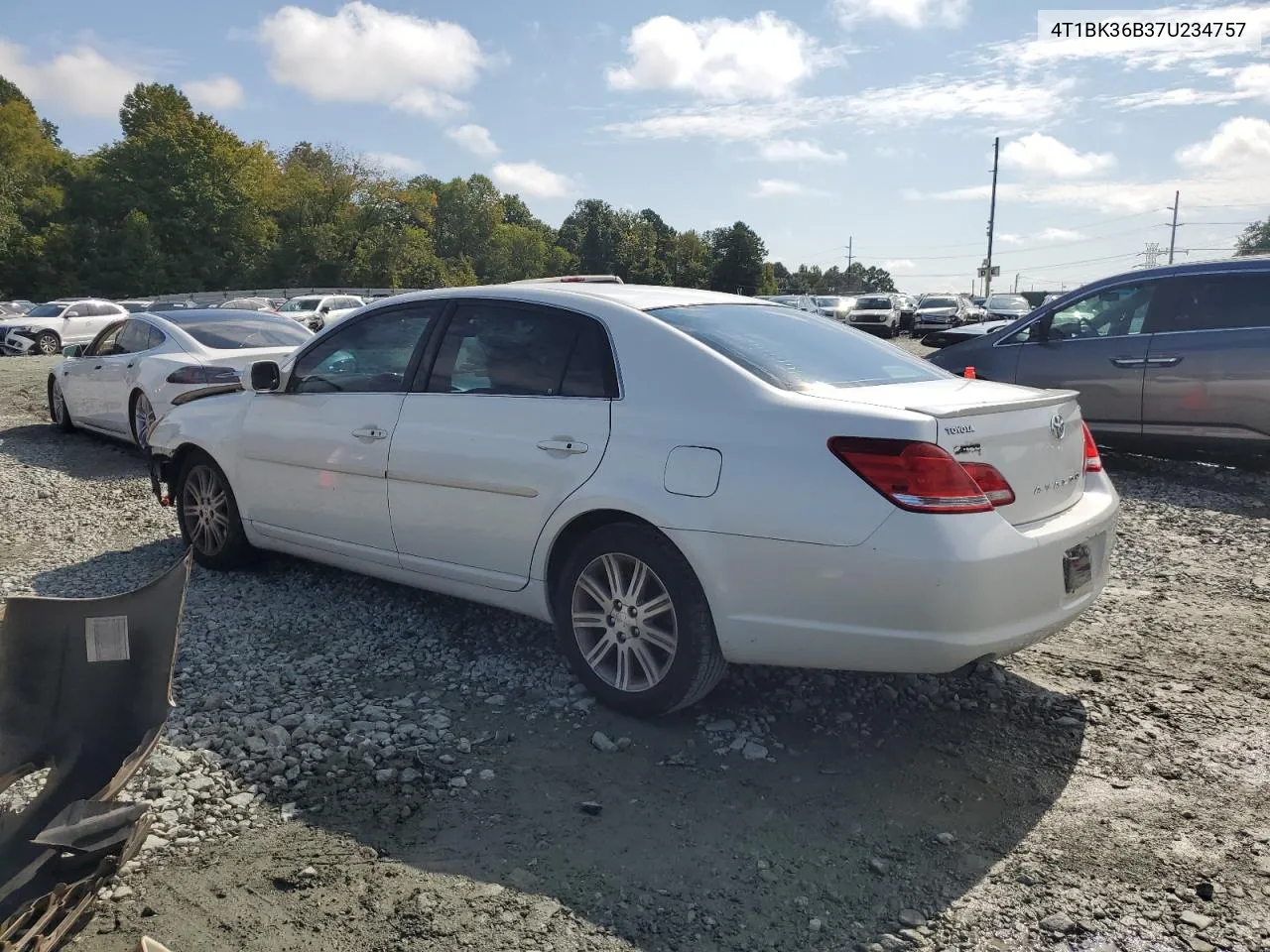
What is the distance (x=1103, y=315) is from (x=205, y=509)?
7386 mm

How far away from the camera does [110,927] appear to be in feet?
8.90

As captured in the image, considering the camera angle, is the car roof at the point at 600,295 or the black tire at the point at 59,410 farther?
the black tire at the point at 59,410

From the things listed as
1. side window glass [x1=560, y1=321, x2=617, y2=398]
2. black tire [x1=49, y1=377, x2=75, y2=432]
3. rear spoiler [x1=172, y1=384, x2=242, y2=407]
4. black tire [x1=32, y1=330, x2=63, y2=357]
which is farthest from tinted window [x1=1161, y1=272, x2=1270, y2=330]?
black tire [x1=32, y1=330, x2=63, y2=357]

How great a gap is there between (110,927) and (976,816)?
99.6 inches

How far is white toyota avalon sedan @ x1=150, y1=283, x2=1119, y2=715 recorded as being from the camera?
3305 mm

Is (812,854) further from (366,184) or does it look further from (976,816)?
(366,184)

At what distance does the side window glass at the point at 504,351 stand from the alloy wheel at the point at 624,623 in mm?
809

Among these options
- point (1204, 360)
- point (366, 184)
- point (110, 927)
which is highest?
point (366, 184)

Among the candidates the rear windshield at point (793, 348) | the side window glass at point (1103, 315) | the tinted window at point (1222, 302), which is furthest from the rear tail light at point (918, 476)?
the side window glass at point (1103, 315)

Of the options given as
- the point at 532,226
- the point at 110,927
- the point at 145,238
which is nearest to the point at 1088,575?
the point at 110,927

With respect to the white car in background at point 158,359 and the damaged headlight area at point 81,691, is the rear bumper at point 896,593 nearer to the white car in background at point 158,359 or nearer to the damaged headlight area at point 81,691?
the damaged headlight area at point 81,691

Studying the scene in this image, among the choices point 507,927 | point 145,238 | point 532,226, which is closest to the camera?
point 507,927

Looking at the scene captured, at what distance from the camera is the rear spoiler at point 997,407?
3369 mm

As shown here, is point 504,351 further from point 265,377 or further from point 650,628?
point 265,377
